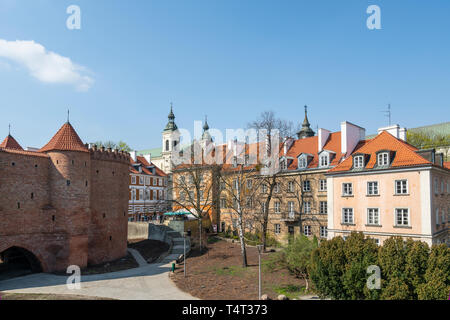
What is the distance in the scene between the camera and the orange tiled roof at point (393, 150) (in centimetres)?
2617

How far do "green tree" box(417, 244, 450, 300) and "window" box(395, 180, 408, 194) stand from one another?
11.5 metres

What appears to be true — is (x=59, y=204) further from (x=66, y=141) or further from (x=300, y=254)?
(x=300, y=254)

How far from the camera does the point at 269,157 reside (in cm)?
3788

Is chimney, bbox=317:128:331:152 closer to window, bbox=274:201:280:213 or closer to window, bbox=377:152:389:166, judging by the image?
window, bbox=274:201:280:213

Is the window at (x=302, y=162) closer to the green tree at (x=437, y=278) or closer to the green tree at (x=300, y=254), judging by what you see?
the green tree at (x=300, y=254)

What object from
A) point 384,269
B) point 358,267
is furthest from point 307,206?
point 384,269

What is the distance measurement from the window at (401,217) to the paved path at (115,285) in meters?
17.7

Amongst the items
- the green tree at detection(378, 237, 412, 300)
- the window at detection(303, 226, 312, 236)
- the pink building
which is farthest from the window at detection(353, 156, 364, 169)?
the green tree at detection(378, 237, 412, 300)

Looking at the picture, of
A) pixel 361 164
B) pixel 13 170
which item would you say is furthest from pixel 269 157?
pixel 13 170

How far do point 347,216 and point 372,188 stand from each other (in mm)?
3448

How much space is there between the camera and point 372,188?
27.8 metres

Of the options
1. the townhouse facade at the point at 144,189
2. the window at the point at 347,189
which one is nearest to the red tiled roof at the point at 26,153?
the townhouse facade at the point at 144,189

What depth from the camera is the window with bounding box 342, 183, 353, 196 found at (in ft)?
96.1
